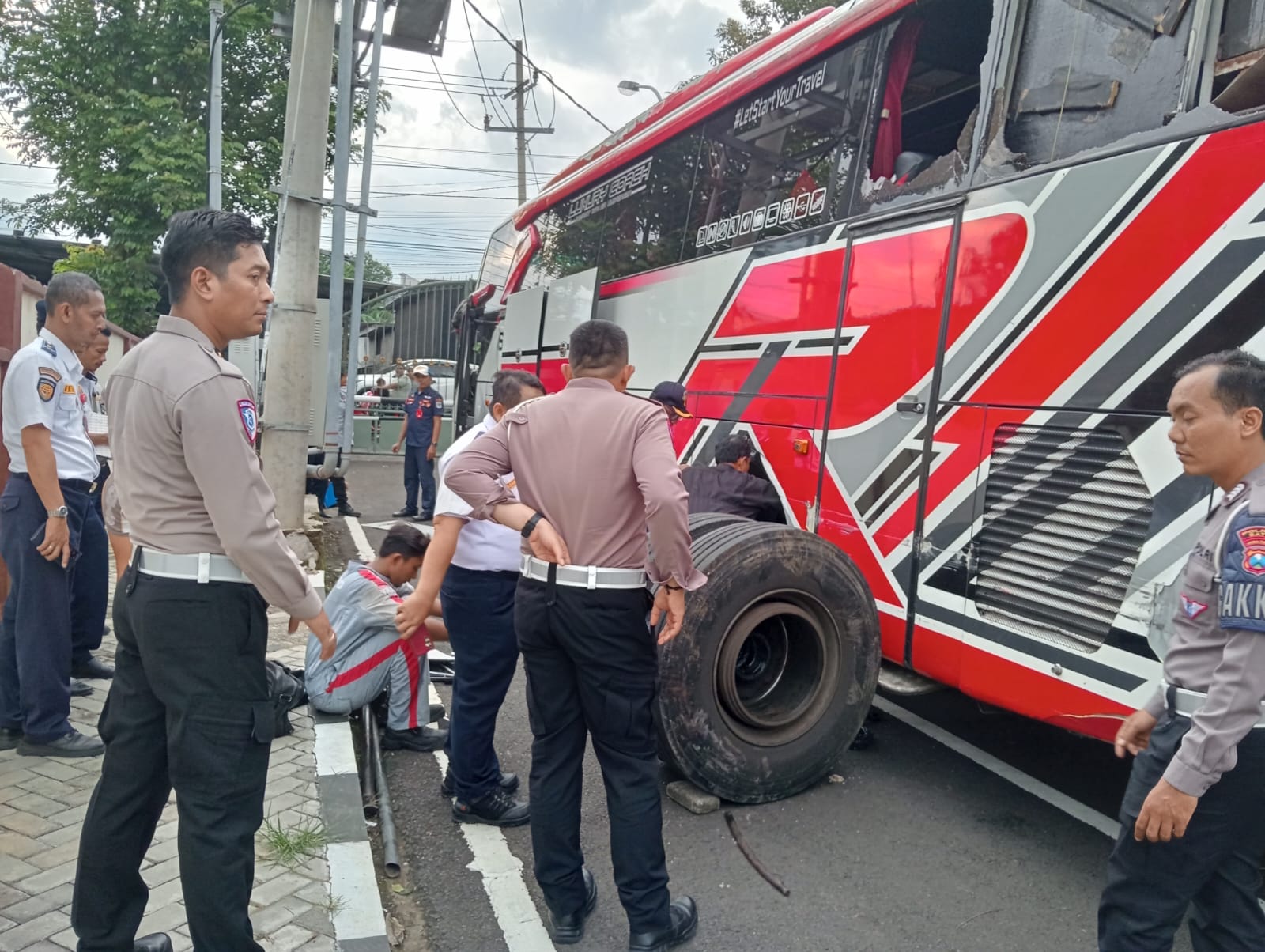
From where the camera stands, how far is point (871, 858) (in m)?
3.56

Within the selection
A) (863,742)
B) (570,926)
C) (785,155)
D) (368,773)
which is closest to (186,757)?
(570,926)

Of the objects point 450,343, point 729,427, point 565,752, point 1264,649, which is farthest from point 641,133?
point 450,343

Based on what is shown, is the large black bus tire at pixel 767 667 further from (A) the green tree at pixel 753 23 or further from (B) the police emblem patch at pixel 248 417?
(A) the green tree at pixel 753 23

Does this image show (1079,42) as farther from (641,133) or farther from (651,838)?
(641,133)

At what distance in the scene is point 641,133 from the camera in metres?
7.07

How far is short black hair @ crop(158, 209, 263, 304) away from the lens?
235 centimetres

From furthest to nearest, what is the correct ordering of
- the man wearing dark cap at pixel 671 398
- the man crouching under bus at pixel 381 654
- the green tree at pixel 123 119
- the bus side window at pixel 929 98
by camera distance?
the green tree at pixel 123 119, the man wearing dark cap at pixel 671 398, the man crouching under bus at pixel 381 654, the bus side window at pixel 929 98

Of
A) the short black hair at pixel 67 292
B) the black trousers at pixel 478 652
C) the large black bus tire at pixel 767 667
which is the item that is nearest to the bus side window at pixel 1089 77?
the large black bus tire at pixel 767 667

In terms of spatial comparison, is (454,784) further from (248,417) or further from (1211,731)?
(1211,731)

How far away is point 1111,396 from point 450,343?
34.2 m

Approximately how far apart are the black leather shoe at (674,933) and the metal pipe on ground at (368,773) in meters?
1.34

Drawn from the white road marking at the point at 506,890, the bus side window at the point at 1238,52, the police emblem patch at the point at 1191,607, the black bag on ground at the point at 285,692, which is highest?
the bus side window at the point at 1238,52

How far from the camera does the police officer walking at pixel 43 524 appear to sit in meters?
3.75

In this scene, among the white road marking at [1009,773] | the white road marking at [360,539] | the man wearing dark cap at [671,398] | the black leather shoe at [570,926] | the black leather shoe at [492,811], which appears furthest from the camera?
the white road marking at [360,539]
